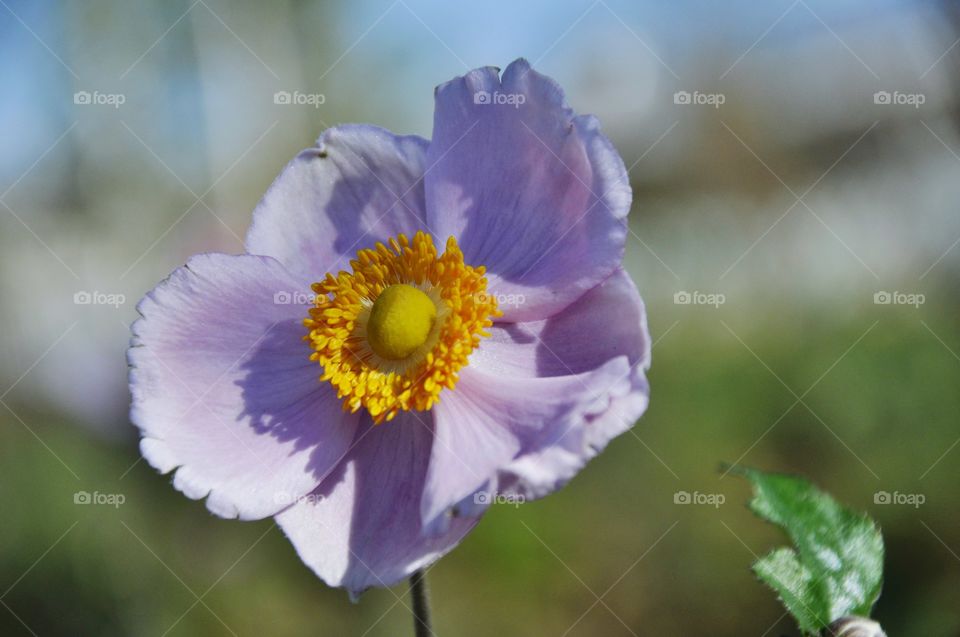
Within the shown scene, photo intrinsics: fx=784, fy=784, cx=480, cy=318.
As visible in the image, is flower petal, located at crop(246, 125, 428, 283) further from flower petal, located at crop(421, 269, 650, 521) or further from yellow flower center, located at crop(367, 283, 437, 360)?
flower petal, located at crop(421, 269, 650, 521)

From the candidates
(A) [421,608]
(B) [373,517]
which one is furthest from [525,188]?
(A) [421,608]

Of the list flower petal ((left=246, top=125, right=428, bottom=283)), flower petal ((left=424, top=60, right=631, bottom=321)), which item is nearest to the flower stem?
flower petal ((left=424, top=60, right=631, bottom=321))

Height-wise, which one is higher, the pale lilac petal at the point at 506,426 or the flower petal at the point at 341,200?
the flower petal at the point at 341,200

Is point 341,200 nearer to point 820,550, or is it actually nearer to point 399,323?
point 399,323

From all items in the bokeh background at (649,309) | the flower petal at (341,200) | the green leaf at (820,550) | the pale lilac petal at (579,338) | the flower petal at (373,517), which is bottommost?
the bokeh background at (649,309)

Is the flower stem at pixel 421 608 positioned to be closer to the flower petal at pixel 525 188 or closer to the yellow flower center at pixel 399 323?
the yellow flower center at pixel 399 323

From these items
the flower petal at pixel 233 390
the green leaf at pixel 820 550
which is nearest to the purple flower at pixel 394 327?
the flower petal at pixel 233 390
